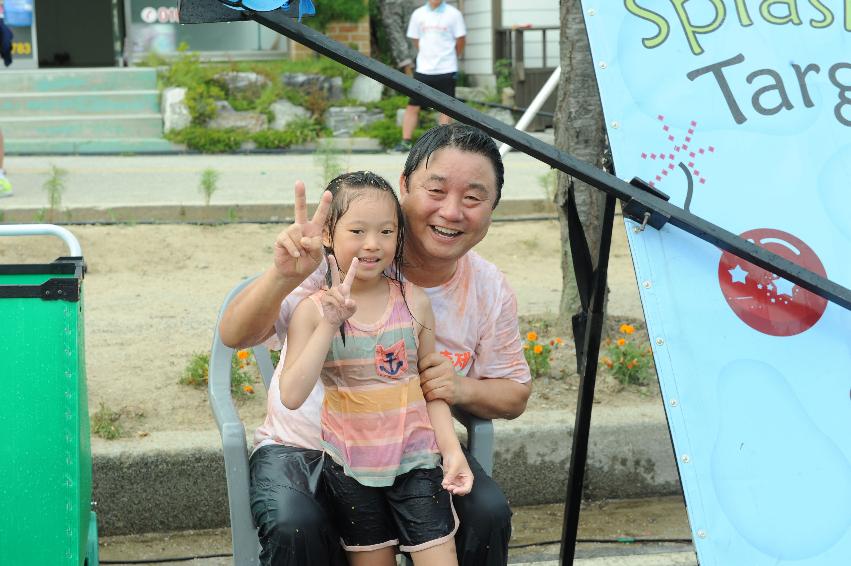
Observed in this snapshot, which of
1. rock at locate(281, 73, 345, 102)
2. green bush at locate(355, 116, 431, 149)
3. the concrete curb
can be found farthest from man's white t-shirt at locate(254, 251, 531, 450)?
rock at locate(281, 73, 345, 102)

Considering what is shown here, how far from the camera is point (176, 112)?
1238 centimetres

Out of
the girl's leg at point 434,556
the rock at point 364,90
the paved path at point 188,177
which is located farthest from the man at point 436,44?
the girl's leg at point 434,556

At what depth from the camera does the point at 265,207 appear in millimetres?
8234

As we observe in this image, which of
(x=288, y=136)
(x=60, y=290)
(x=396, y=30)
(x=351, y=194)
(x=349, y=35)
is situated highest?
(x=396, y=30)

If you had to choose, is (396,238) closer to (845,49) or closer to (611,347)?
(845,49)

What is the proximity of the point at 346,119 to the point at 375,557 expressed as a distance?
10763mm

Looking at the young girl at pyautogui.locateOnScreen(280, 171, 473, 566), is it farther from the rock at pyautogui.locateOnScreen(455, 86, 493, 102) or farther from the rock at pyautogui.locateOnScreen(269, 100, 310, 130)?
the rock at pyautogui.locateOnScreen(455, 86, 493, 102)

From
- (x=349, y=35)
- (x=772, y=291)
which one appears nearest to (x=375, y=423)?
(x=772, y=291)

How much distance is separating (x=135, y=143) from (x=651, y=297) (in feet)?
35.6

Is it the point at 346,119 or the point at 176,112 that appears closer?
the point at 176,112

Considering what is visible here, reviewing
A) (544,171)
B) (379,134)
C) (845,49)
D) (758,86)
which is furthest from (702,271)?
(379,134)

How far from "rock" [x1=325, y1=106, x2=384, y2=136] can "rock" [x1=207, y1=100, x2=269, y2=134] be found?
81 cm

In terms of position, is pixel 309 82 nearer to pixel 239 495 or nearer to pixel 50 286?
pixel 50 286

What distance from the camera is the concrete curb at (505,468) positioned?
3.68 meters
